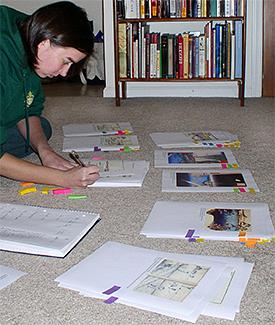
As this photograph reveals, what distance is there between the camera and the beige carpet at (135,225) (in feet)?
2.60

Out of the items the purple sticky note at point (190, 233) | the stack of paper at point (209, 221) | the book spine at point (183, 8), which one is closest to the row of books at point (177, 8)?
the book spine at point (183, 8)

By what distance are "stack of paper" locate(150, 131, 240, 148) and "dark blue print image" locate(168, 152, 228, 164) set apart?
134mm

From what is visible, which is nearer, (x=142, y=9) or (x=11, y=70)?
(x=11, y=70)

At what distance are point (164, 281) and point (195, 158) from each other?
0.90 metres

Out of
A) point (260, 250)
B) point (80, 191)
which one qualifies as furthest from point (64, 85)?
point (260, 250)

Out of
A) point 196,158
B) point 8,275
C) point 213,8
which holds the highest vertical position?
point 213,8

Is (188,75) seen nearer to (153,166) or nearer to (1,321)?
(153,166)

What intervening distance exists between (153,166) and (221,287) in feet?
2.82

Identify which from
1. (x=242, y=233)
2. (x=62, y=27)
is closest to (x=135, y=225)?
(x=242, y=233)

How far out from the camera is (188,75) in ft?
9.26

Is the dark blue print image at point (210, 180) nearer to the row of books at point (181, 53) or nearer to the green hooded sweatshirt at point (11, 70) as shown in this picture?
the green hooded sweatshirt at point (11, 70)

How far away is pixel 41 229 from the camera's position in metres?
1.04

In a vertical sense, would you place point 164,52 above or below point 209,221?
above

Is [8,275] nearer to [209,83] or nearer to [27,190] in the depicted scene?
[27,190]
